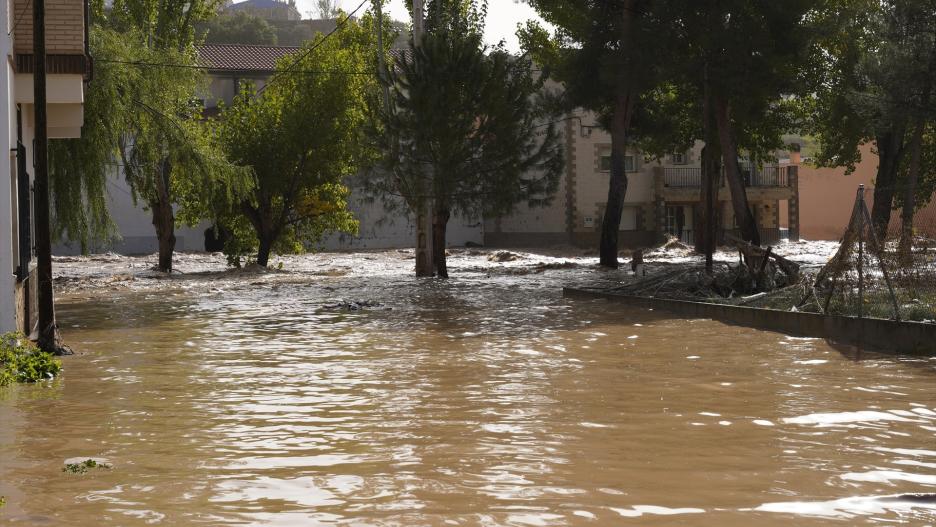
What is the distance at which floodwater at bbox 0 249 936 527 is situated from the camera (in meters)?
6.47

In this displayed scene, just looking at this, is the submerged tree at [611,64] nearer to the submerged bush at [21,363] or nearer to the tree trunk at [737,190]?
the tree trunk at [737,190]

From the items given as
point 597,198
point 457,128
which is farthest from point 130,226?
point 457,128

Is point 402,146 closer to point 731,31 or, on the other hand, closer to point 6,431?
point 731,31

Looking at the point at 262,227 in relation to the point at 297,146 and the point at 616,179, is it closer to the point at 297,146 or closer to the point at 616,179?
the point at 297,146

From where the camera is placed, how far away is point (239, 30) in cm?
9431

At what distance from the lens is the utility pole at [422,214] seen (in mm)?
31609

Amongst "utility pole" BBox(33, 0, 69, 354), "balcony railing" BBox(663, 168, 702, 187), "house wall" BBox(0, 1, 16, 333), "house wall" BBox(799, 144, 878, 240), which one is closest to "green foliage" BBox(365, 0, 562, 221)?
"utility pole" BBox(33, 0, 69, 354)

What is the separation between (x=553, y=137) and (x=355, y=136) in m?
6.74

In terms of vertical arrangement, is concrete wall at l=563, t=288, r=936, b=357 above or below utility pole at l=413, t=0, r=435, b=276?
below

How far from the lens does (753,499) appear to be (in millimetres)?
6562

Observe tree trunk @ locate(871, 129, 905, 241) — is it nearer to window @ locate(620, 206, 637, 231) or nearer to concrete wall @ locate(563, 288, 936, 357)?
window @ locate(620, 206, 637, 231)

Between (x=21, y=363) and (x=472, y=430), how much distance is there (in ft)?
19.0

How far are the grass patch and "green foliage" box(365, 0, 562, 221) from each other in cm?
2337

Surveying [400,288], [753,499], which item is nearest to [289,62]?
[400,288]
